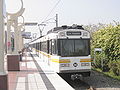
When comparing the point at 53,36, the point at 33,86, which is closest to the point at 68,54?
the point at 53,36

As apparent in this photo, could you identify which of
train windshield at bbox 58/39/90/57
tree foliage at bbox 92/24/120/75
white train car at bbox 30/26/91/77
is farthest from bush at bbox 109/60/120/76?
train windshield at bbox 58/39/90/57

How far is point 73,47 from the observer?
11.9 metres

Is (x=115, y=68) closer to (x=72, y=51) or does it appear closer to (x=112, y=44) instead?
(x=112, y=44)

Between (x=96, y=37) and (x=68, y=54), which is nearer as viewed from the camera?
(x=68, y=54)

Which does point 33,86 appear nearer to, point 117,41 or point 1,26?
point 1,26

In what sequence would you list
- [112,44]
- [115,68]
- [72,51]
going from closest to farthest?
[72,51]
[115,68]
[112,44]

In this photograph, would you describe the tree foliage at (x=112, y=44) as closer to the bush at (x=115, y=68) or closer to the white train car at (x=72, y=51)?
the bush at (x=115, y=68)

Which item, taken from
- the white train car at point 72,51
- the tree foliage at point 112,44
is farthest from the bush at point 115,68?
the white train car at point 72,51

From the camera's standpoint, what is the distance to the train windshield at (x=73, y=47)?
1183 centimetres

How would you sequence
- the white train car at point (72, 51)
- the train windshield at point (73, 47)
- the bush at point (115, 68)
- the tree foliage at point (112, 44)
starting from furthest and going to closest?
the tree foliage at point (112, 44)
the bush at point (115, 68)
the train windshield at point (73, 47)
the white train car at point (72, 51)

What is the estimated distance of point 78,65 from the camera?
11852 mm

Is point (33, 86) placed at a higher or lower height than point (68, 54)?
lower

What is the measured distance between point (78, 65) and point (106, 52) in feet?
24.0

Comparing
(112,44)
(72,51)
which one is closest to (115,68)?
(112,44)
